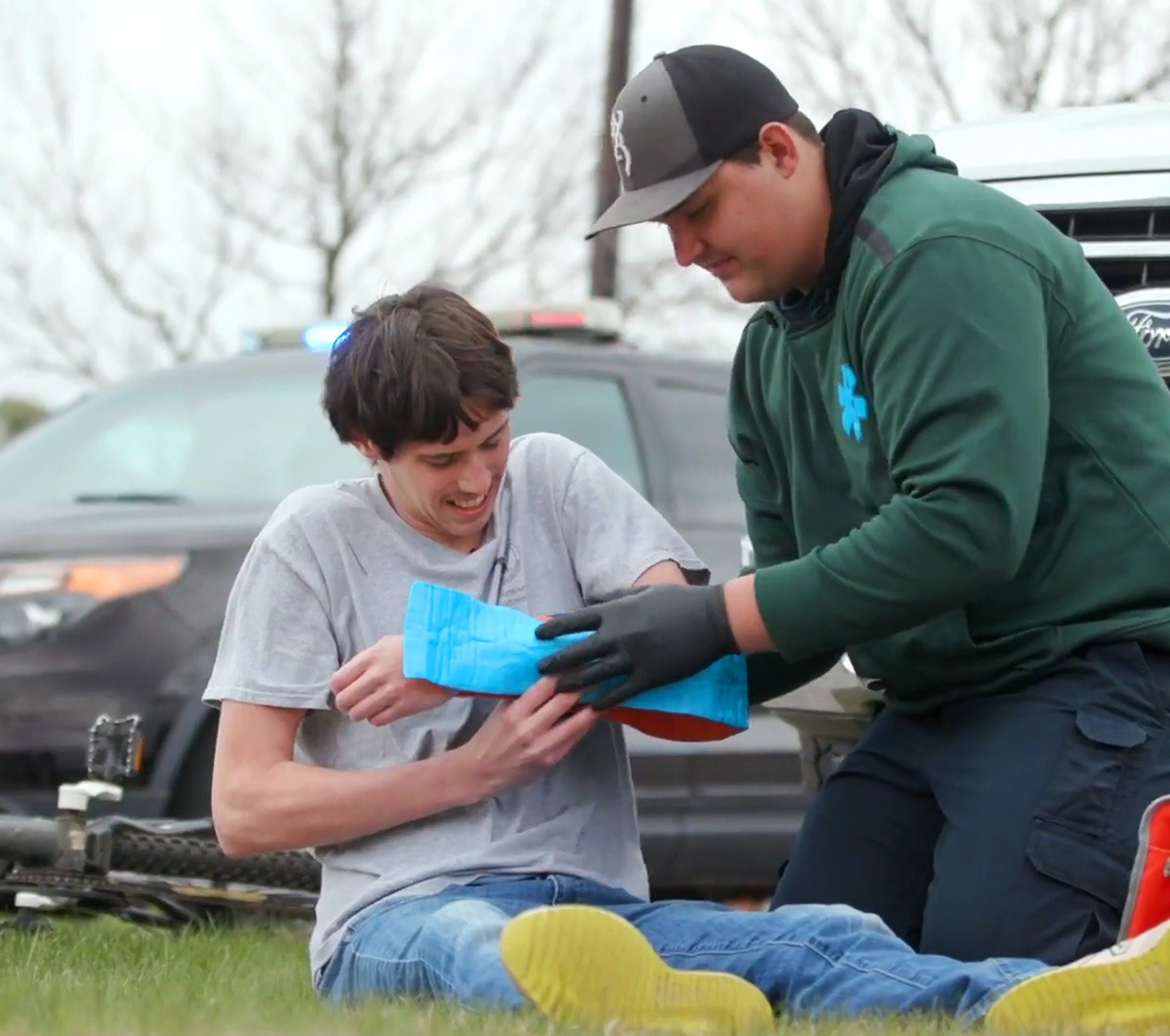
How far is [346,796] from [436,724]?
0.23 metres

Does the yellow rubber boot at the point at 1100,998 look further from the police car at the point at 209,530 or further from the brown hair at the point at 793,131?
the police car at the point at 209,530

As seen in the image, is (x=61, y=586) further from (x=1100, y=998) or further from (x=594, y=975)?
(x=1100, y=998)

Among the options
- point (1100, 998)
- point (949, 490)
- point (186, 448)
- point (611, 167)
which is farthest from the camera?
point (611, 167)

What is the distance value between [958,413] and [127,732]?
2.68m

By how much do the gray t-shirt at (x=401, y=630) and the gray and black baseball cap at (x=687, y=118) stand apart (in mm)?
547

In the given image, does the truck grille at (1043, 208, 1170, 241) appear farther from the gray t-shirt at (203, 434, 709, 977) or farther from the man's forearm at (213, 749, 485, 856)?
the man's forearm at (213, 749, 485, 856)

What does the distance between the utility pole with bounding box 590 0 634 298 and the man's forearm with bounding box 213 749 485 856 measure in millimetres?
13013

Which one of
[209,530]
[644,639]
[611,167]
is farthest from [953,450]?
[611,167]

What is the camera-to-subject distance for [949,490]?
3469 millimetres

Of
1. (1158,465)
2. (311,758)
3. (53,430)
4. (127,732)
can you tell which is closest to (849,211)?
(1158,465)

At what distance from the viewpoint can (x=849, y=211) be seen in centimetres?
374

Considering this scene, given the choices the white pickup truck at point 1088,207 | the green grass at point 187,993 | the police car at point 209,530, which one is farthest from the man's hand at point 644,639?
the police car at point 209,530

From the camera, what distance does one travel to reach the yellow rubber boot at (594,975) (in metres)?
3.16

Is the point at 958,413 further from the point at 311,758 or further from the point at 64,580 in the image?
the point at 64,580
